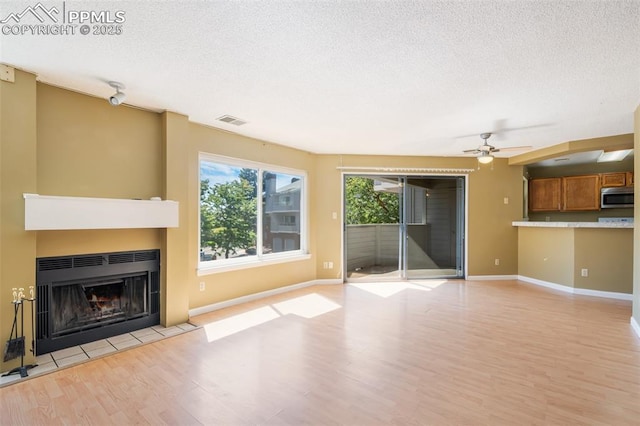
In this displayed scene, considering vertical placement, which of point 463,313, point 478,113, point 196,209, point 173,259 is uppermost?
point 478,113

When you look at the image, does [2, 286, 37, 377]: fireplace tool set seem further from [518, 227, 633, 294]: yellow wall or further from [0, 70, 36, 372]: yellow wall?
[518, 227, 633, 294]: yellow wall

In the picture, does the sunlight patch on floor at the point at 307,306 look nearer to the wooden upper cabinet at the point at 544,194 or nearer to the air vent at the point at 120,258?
the air vent at the point at 120,258

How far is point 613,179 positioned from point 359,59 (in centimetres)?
679

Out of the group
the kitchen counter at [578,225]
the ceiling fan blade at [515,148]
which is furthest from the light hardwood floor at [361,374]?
the ceiling fan blade at [515,148]

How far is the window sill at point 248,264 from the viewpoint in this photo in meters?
3.95

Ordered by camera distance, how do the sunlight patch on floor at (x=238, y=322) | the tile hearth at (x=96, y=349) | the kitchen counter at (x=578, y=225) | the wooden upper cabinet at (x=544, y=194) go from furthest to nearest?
the wooden upper cabinet at (x=544, y=194)
the kitchen counter at (x=578, y=225)
the sunlight patch on floor at (x=238, y=322)
the tile hearth at (x=96, y=349)

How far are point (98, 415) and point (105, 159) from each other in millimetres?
2315

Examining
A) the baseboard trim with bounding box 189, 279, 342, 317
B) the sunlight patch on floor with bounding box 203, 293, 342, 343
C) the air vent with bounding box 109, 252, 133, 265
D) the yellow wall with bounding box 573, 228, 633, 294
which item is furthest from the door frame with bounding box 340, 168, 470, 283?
the air vent with bounding box 109, 252, 133, 265

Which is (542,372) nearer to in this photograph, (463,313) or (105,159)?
(463,313)

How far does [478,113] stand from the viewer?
345 centimetres

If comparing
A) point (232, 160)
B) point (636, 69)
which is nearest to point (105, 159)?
point (232, 160)

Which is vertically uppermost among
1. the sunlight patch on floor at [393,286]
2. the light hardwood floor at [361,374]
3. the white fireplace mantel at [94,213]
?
the white fireplace mantel at [94,213]

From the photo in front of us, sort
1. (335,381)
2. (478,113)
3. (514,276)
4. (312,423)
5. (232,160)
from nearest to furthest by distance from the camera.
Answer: (312,423)
(335,381)
(478,113)
(232,160)
(514,276)

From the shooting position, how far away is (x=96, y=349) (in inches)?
113
